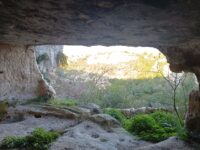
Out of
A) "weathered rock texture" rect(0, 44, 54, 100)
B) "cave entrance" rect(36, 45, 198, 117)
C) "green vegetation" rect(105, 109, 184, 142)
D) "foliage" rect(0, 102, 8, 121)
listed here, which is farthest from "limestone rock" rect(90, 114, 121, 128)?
"cave entrance" rect(36, 45, 198, 117)

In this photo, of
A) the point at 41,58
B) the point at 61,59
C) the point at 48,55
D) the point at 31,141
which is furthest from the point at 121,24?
the point at 61,59

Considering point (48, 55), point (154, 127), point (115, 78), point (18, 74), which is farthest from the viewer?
point (115, 78)

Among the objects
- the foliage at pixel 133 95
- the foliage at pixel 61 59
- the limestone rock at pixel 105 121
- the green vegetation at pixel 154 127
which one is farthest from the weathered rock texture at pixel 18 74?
the foliage at pixel 61 59

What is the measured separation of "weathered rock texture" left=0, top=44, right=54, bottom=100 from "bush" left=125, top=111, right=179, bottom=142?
274 cm

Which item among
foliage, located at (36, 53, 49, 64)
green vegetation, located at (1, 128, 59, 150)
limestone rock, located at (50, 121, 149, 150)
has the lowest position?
limestone rock, located at (50, 121, 149, 150)

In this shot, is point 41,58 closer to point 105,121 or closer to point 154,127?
point 105,121

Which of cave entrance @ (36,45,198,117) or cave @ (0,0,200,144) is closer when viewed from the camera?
cave @ (0,0,200,144)

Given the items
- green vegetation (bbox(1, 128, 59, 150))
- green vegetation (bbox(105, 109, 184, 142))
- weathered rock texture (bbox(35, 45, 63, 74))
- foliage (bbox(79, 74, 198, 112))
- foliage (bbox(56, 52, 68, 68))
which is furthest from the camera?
foliage (bbox(56, 52, 68, 68))

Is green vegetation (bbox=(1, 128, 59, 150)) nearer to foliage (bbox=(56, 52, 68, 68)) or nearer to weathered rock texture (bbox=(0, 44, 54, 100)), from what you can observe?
weathered rock texture (bbox=(0, 44, 54, 100))

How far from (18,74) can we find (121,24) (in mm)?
4686

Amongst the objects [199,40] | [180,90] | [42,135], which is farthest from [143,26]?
[180,90]

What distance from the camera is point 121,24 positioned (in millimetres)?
3789

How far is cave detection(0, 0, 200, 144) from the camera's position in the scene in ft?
10.3

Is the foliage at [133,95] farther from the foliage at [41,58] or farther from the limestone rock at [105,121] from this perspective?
the limestone rock at [105,121]
